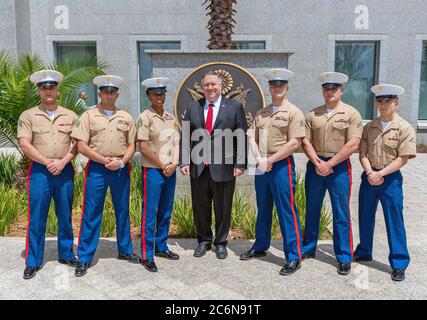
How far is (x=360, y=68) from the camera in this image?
12.4 m

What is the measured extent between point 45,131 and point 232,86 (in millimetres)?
3218

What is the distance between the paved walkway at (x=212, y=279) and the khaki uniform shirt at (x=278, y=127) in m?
1.19

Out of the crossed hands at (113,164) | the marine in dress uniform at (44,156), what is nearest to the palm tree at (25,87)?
the marine in dress uniform at (44,156)

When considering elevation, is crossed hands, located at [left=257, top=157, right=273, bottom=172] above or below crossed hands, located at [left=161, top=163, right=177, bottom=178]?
above

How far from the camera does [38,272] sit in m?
3.80

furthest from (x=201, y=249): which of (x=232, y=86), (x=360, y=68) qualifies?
(x=360, y=68)

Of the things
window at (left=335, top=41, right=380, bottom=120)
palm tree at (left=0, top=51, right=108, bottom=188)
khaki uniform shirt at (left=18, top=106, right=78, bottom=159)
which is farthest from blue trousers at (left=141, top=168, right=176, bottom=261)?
window at (left=335, top=41, right=380, bottom=120)

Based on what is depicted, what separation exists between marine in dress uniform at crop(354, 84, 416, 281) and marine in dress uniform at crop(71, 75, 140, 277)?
230cm

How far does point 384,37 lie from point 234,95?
783 cm

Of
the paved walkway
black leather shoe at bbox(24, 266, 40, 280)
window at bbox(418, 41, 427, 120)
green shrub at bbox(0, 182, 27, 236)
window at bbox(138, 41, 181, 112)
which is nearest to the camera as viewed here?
the paved walkway

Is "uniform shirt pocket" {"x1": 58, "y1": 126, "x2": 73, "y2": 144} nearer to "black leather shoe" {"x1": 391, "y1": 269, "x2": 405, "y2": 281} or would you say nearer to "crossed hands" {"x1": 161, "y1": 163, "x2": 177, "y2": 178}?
"crossed hands" {"x1": 161, "y1": 163, "x2": 177, "y2": 178}

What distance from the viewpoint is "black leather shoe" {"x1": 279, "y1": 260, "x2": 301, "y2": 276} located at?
12.3ft

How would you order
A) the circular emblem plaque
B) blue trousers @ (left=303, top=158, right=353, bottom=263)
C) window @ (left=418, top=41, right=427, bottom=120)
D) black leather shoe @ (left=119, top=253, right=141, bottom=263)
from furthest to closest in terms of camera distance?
window @ (left=418, top=41, right=427, bottom=120), the circular emblem plaque, black leather shoe @ (left=119, top=253, right=141, bottom=263), blue trousers @ (left=303, top=158, right=353, bottom=263)

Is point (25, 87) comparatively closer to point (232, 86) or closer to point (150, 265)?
point (232, 86)
